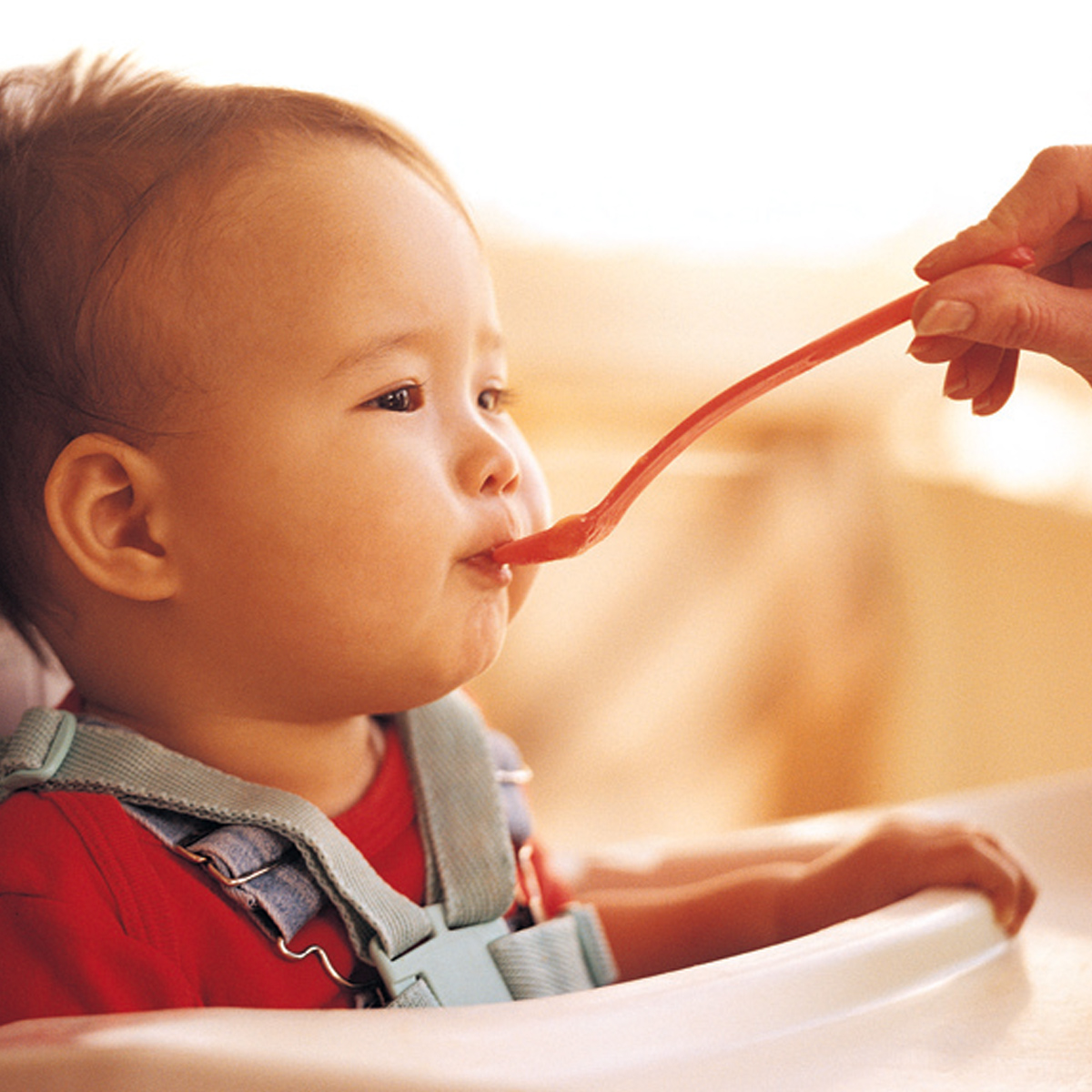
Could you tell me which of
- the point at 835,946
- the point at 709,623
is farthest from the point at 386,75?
the point at 835,946

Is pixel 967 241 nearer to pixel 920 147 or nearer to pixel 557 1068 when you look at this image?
pixel 557 1068

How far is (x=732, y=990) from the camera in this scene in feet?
1.28

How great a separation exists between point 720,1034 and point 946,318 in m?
0.22

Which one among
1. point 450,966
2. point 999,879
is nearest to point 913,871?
point 999,879

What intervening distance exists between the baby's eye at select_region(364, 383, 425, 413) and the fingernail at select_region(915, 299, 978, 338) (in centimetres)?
17

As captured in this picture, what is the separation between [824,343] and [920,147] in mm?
1159

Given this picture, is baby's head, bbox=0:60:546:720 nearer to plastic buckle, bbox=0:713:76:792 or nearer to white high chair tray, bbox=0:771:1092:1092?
plastic buckle, bbox=0:713:76:792

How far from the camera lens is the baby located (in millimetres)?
444

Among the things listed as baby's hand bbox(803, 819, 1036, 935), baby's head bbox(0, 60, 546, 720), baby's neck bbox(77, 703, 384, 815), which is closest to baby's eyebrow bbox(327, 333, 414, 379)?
baby's head bbox(0, 60, 546, 720)

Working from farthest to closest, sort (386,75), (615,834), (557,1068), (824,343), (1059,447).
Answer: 1. (615,834)
2. (1059,447)
3. (386,75)
4. (824,343)
5. (557,1068)

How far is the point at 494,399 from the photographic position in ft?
1.71

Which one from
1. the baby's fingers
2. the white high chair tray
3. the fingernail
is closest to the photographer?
the white high chair tray

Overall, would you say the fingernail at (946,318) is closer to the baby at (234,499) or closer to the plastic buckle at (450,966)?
the baby at (234,499)

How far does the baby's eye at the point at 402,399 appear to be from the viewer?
1.52 feet
